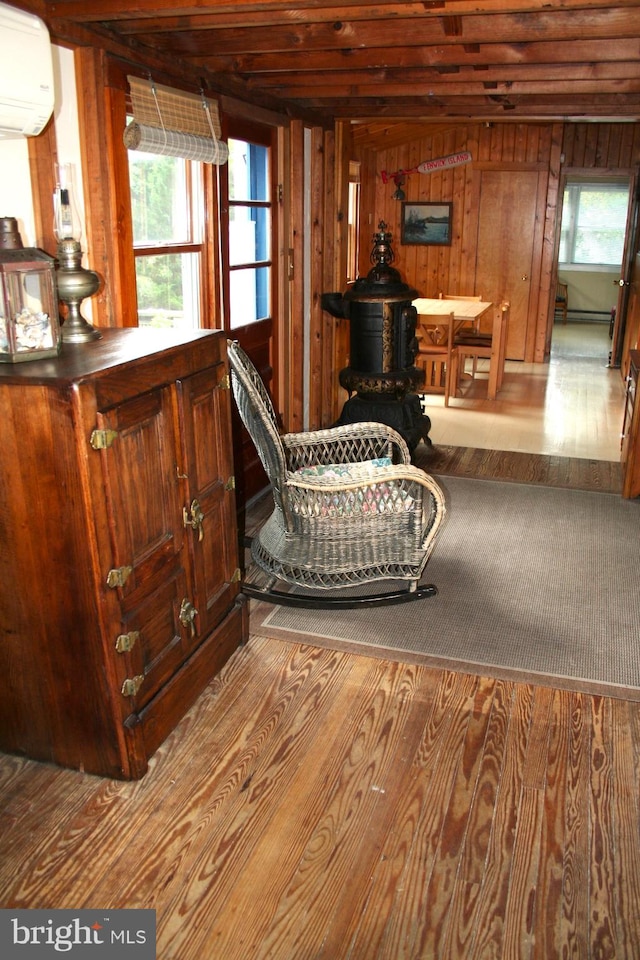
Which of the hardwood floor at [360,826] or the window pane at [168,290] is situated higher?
the window pane at [168,290]

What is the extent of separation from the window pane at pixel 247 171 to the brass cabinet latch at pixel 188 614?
7.91ft

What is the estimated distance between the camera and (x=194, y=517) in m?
2.47

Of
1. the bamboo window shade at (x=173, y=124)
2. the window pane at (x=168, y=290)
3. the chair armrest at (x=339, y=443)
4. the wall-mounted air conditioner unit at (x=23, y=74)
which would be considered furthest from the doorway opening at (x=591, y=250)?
the wall-mounted air conditioner unit at (x=23, y=74)

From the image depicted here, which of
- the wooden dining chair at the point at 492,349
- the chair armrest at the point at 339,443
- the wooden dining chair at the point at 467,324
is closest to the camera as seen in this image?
the chair armrest at the point at 339,443

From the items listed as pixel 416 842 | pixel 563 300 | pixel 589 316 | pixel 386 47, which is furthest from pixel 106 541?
pixel 589 316

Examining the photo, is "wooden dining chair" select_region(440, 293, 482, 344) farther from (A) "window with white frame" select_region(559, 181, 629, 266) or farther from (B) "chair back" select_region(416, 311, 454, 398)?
(A) "window with white frame" select_region(559, 181, 629, 266)

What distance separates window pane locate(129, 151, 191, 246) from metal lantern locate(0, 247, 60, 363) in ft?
3.65

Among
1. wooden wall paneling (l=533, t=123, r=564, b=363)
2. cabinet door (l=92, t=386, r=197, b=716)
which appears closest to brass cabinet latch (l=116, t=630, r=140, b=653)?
cabinet door (l=92, t=386, r=197, b=716)

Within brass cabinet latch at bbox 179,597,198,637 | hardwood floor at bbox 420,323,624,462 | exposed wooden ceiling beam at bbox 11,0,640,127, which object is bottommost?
hardwood floor at bbox 420,323,624,462

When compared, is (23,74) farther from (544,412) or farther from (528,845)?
(544,412)

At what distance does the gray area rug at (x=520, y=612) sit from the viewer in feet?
9.45

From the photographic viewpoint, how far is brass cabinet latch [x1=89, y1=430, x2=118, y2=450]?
6.31 ft

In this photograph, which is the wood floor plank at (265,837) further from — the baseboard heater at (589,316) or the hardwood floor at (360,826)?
A: the baseboard heater at (589,316)

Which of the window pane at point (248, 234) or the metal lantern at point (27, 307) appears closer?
the metal lantern at point (27, 307)
